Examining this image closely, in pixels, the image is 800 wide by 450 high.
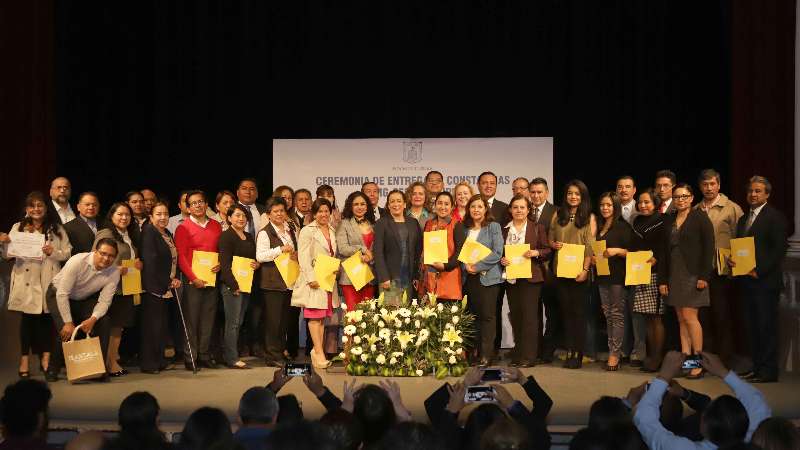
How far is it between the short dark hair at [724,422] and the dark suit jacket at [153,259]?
5546 mm

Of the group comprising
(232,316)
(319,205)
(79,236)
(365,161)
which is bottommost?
(232,316)

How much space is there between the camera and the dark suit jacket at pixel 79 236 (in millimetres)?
8109

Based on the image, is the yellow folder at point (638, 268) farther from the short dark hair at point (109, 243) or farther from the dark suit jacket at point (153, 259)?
the short dark hair at point (109, 243)

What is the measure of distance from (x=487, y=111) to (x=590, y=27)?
1.44m

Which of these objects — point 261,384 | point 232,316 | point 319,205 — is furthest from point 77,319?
point 319,205

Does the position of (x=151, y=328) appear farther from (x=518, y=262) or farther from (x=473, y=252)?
(x=518, y=262)

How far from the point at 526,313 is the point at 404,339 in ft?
3.99

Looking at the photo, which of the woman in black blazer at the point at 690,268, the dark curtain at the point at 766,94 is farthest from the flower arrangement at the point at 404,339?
the dark curtain at the point at 766,94

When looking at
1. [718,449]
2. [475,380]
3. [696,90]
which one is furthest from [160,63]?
[718,449]

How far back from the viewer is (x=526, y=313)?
8406 mm

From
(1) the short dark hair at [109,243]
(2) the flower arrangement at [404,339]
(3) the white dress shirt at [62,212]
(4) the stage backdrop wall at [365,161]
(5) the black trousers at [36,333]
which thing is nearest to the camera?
(1) the short dark hair at [109,243]

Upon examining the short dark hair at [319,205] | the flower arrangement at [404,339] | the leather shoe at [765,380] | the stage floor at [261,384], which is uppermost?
the short dark hair at [319,205]

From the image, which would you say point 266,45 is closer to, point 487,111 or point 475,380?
point 487,111

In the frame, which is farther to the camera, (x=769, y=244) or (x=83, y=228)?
(x=83, y=228)
